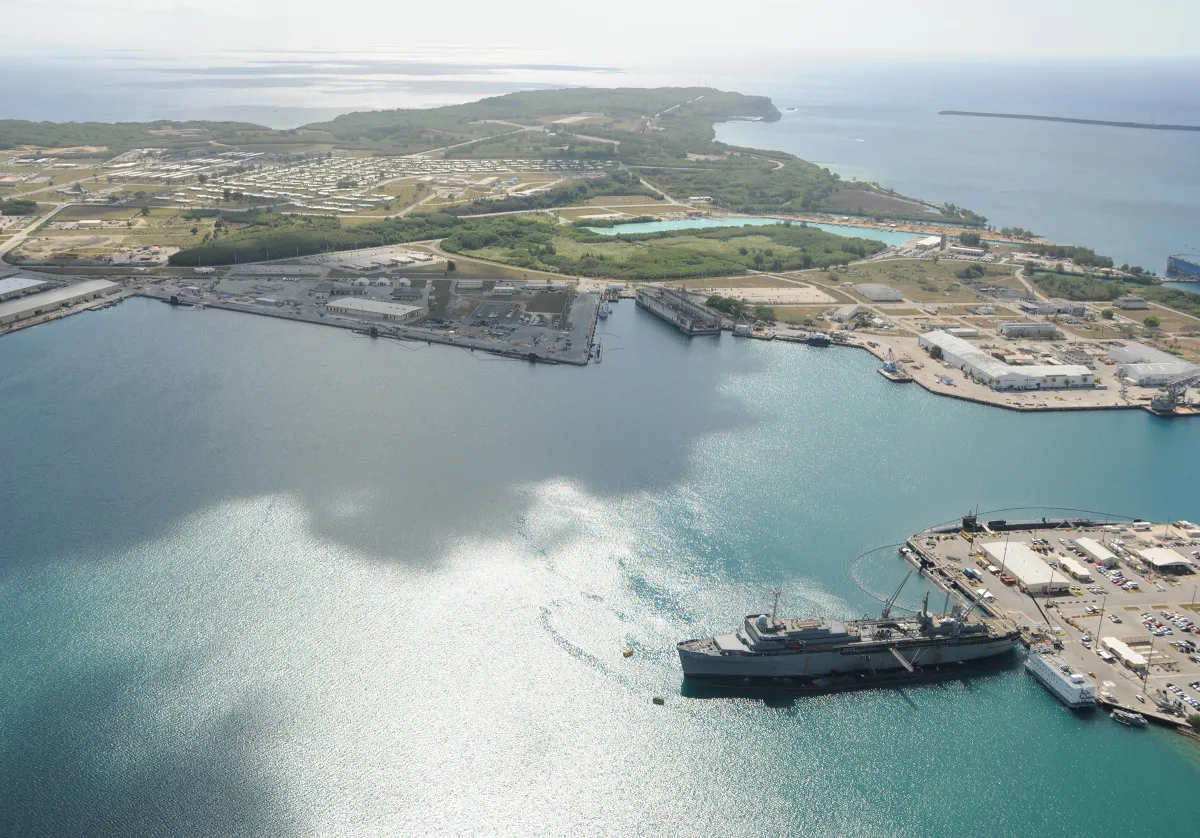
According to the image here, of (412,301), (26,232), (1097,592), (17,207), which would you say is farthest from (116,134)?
(1097,592)

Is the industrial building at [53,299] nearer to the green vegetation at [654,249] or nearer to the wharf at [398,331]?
the wharf at [398,331]

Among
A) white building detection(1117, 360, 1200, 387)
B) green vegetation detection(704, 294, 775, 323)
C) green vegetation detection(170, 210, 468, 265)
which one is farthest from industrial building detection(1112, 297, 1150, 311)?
green vegetation detection(170, 210, 468, 265)

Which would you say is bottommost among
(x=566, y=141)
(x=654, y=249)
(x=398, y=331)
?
(x=398, y=331)

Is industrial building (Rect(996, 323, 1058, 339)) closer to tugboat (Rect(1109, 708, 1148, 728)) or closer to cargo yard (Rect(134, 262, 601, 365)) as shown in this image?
cargo yard (Rect(134, 262, 601, 365))

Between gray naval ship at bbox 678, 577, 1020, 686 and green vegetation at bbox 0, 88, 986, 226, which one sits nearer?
gray naval ship at bbox 678, 577, 1020, 686

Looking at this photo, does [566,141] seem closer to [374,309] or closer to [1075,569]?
[374,309]

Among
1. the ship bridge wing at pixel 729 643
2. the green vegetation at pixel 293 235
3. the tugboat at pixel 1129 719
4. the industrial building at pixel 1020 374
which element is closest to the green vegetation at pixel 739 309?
the industrial building at pixel 1020 374
